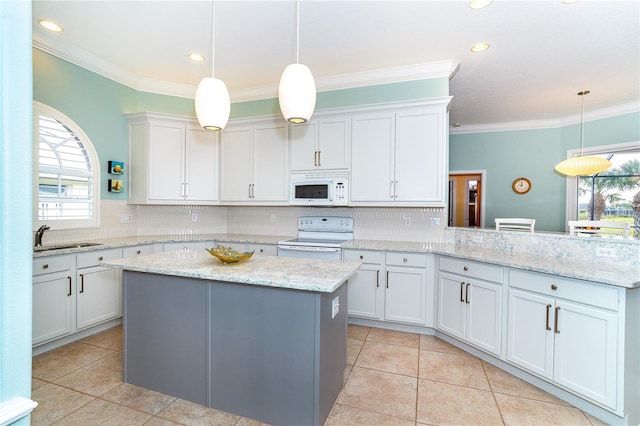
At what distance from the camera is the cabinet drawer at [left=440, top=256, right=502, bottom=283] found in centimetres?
239

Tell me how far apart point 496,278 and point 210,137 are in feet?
12.2

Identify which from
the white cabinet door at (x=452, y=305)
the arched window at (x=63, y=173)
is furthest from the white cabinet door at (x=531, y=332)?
the arched window at (x=63, y=173)

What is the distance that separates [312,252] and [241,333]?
5.22 feet

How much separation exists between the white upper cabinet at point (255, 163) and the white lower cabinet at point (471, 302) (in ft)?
6.82

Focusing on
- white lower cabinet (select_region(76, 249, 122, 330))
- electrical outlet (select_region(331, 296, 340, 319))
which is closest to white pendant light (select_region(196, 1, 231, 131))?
electrical outlet (select_region(331, 296, 340, 319))

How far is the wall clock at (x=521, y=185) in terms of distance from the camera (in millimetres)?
5266

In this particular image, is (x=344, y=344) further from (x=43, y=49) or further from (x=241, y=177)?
(x=43, y=49)

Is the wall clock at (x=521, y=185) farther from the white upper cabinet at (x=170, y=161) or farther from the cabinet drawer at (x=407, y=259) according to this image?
the white upper cabinet at (x=170, y=161)

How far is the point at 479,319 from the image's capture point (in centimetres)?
253

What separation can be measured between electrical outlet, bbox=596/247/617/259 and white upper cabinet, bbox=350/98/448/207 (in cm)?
127

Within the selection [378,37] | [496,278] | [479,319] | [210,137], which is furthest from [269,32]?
[479,319]

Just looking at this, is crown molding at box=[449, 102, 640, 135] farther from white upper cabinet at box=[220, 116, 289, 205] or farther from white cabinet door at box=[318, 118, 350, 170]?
white upper cabinet at box=[220, 116, 289, 205]

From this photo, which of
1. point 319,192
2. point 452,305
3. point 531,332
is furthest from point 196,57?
point 531,332

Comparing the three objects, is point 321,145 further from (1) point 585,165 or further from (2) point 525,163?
(2) point 525,163
